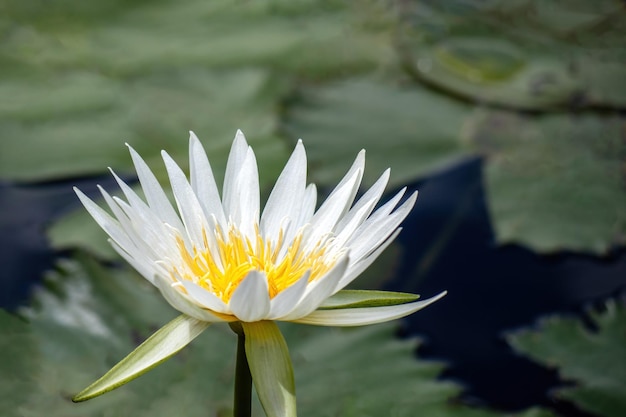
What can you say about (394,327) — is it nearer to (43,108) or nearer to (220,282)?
(220,282)

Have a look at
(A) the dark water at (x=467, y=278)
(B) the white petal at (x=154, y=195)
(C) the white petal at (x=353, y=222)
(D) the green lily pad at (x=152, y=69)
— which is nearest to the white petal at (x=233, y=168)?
(B) the white petal at (x=154, y=195)

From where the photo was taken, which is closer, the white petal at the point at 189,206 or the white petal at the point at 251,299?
the white petal at the point at 251,299

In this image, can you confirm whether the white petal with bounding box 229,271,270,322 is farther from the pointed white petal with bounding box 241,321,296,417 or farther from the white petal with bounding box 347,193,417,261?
the white petal with bounding box 347,193,417,261

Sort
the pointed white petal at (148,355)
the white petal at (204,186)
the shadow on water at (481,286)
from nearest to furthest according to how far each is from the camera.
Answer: the pointed white petal at (148,355) → the white petal at (204,186) → the shadow on water at (481,286)

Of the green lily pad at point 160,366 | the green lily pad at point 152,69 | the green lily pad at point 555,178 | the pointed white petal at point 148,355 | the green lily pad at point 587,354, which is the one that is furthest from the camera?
the green lily pad at point 152,69

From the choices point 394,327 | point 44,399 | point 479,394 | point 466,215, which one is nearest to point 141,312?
point 44,399

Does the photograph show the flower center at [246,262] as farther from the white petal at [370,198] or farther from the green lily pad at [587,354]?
the green lily pad at [587,354]

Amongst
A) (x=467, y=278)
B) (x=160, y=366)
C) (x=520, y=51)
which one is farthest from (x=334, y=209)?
(x=520, y=51)

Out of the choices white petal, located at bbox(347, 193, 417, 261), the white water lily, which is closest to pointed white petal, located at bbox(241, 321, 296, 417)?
the white water lily
